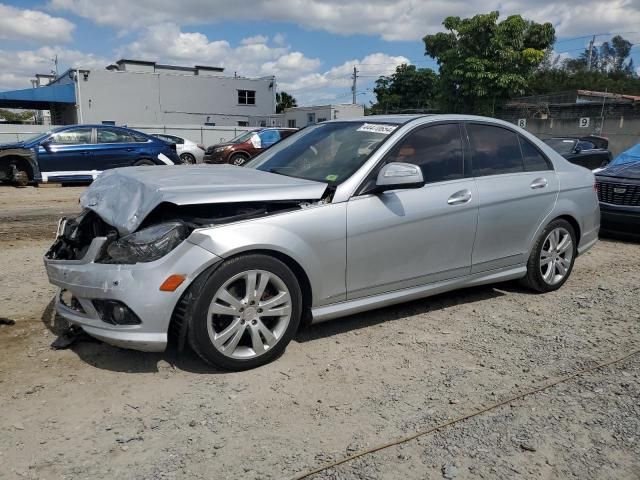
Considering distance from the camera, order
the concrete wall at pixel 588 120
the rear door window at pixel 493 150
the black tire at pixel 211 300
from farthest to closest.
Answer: the concrete wall at pixel 588 120 → the rear door window at pixel 493 150 → the black tire at pixel 211 300

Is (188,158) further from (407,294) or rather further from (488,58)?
(407,294)

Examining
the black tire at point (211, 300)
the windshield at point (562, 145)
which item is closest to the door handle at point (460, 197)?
the black tire at point (211, 300)

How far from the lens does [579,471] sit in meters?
2.69

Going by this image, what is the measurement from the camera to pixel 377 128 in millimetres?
4480

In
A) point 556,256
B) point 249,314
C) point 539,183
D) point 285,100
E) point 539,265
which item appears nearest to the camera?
point 249,314

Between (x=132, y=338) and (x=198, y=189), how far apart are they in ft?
3.25

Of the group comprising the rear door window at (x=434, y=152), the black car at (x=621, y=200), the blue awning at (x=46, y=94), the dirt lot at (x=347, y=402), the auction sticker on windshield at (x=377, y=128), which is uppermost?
the blue awning at (x=46, y=94)

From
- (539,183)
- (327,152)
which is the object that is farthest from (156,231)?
(539,183)

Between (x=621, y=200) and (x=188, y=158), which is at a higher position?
(x=188, y=158)

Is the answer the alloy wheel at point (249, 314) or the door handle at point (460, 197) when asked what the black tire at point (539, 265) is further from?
the alloy wheel at point (249, 314)

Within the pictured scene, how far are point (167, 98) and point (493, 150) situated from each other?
153ft

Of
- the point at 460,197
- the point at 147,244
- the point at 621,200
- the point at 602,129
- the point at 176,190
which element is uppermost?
the point at 602,129

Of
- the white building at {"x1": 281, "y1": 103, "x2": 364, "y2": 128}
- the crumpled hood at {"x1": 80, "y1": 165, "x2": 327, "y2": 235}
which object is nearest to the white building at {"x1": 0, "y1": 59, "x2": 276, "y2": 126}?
the white building at {"x1": 281, "y1": 103, "x2": 364, "y2": 128}

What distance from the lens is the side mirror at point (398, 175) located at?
3896 millimetres
